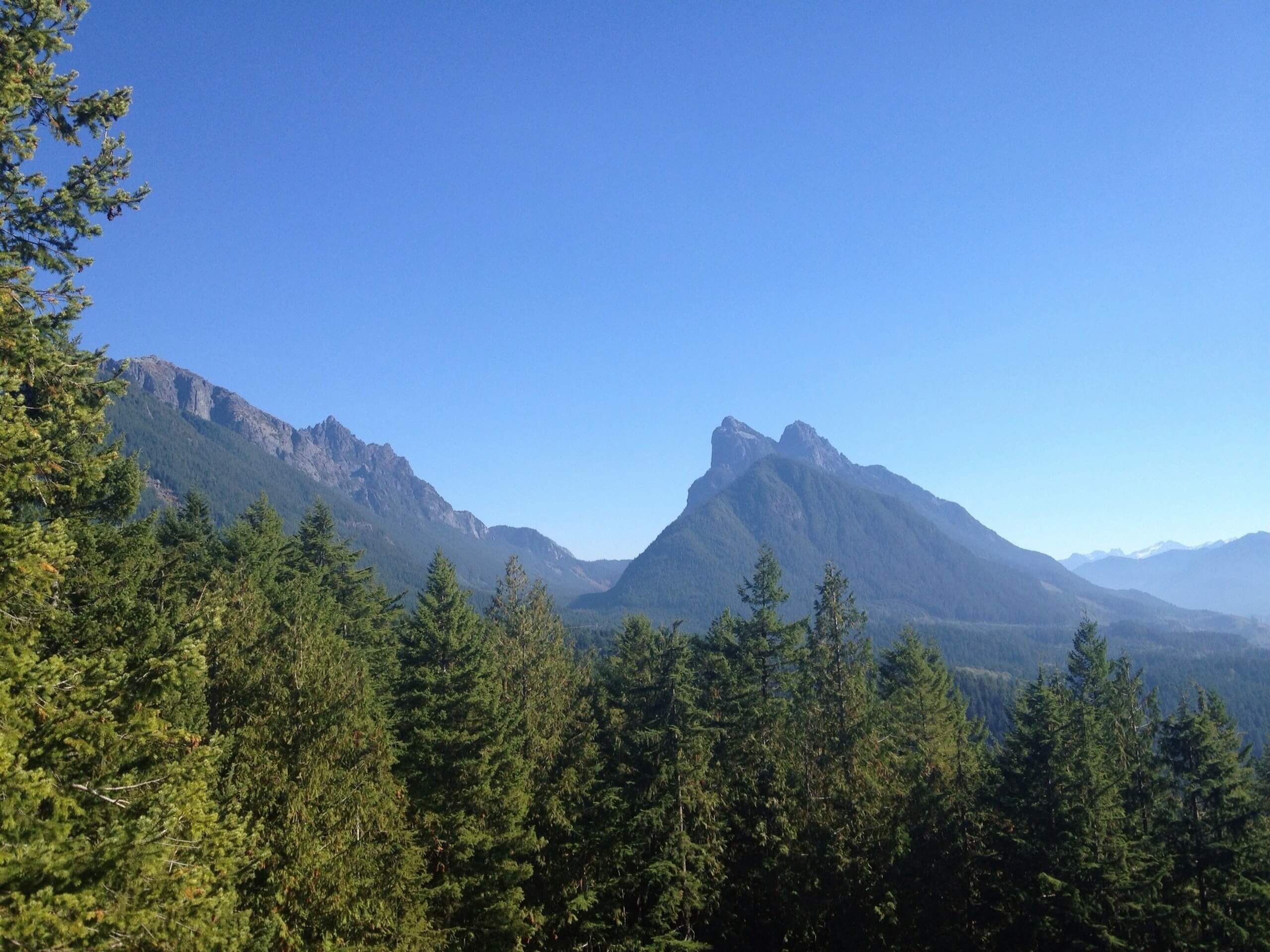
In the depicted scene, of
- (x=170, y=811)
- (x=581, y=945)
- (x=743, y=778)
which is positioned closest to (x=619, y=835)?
(x=581, y=945)

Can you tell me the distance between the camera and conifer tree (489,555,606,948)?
24453mm

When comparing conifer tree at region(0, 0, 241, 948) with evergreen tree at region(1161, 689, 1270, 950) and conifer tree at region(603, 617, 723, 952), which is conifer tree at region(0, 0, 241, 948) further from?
evergreen tree at region(1161, 689, 1270, 950)

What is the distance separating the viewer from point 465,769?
23.0m

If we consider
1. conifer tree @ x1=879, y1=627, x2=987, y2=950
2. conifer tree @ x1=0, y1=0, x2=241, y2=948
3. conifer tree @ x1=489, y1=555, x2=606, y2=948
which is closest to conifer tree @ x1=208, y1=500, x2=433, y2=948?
conifer tree @ x1=0, y1=0, x2=241, y2=948

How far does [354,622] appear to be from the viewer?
121 ft

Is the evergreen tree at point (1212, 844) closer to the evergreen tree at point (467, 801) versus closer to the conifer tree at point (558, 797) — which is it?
the conifer tree at point (558, 797)

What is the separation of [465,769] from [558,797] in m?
4.52

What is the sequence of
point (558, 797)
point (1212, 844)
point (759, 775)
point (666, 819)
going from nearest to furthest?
point (1212, 844) → point (666, 819) → point (558, 797) → point (759, 775)

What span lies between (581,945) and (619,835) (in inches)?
160

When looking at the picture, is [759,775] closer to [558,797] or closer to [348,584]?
[558,797]

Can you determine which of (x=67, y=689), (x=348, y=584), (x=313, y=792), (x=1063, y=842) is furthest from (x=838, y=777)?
(x=348, y=584)

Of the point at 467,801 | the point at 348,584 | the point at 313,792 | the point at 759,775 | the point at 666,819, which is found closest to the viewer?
the point at 313,792

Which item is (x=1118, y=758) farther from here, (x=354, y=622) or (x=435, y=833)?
(x=354, y=622)

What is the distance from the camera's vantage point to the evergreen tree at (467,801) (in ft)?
71.8
